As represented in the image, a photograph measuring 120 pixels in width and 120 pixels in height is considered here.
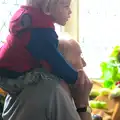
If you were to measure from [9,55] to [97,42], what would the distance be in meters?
1.07

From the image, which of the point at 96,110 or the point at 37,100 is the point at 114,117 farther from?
the point at 37,100

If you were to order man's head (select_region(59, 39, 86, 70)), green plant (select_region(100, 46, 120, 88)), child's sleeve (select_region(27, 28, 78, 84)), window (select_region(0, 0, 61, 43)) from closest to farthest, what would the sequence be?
child's sleeve (select_region(27, 28, 78, 84)), man's head (select_region(59, 39, 86, 70)), green plant (select_region(100, 46, 120, 88)), window (select_region(0, 0, 61, 43))

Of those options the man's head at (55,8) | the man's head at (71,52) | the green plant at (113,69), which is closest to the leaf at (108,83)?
the green plant at (113,69)

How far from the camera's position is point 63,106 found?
90 centimetres

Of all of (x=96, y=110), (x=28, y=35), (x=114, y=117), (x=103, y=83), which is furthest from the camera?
(x=103, y=83)

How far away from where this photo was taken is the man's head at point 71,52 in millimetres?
1018

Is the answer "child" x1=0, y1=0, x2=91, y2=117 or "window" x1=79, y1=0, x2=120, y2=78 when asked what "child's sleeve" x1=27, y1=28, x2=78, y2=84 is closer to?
"child" x1=0, y1=0, x2=91, y2=117

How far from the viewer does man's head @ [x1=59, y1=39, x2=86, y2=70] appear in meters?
1.02

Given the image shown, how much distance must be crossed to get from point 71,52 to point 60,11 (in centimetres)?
15

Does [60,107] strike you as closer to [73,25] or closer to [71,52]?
[71,52]

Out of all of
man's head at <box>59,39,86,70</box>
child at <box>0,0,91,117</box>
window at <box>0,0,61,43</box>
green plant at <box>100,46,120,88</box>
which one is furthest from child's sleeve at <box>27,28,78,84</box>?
window at <box>0,0,61,43</box>

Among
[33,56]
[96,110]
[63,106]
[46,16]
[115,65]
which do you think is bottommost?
[96,110]

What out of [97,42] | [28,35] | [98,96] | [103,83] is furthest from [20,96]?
[97,42]

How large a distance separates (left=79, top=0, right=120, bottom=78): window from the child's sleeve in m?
1.02
